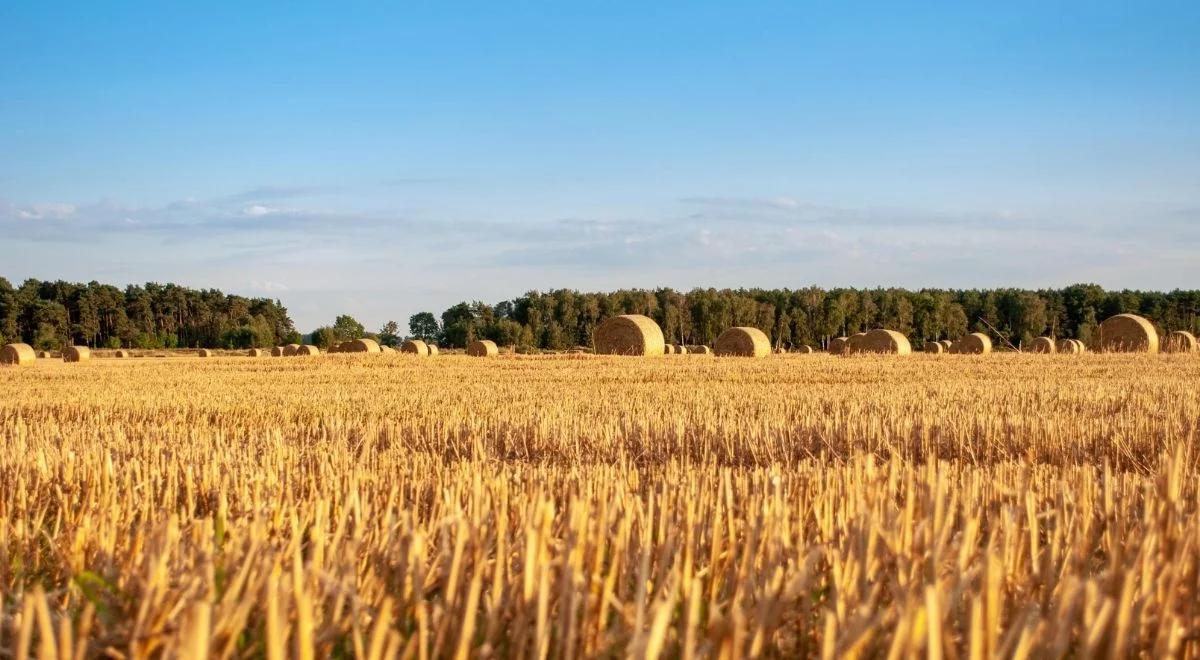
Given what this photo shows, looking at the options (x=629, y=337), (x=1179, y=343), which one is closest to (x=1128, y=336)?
(x=1179, y=343)

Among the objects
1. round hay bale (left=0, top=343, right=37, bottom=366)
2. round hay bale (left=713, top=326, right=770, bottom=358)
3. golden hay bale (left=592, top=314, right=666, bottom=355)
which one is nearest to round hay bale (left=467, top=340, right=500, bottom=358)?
golden hay bale (left=592, top=314, right=666, bottom=355)

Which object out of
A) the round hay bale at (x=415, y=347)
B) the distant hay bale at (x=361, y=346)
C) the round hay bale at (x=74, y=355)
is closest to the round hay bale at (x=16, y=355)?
the round hay bale at (x=74, y=355)

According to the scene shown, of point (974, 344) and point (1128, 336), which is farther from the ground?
point (1128, 336)

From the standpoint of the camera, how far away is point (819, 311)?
82312 mm

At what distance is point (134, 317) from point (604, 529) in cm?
10350

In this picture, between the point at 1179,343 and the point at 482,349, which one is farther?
the point at 482,349

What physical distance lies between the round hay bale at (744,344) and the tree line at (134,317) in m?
51.9

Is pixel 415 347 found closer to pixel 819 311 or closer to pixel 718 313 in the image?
pixel 718 313

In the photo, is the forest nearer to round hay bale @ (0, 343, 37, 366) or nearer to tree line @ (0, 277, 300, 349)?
tree line @ (0, 277, 300, 349)

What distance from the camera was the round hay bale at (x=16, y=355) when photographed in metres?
32.3

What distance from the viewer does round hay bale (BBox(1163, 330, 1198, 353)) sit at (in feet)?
97.4

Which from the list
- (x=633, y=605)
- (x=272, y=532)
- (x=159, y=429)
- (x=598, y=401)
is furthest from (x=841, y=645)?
(x=598, y=401)

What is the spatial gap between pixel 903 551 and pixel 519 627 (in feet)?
3.46

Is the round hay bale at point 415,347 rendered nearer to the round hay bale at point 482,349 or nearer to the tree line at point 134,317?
the round hay bale at point 482,349
